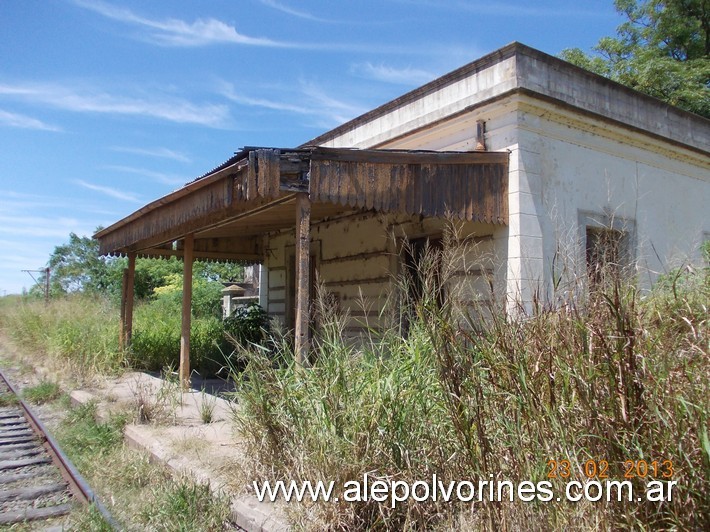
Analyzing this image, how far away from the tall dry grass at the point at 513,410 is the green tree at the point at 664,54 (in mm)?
15105

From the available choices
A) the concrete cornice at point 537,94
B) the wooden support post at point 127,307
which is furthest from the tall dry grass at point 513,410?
the wooden support post at point 127,307

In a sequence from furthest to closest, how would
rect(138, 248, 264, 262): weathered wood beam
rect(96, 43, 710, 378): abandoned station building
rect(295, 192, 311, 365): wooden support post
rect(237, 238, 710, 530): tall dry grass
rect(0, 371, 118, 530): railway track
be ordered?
rect(138, 248, 264, 262): weathered wood beam, rect(96, 43, 710, 378): abandoned station building, rect(295, 192, 311, 365): wooden support post, rect(0, 371, 118, 530): railway track, rect(237, 238, 710, 530): tall dry grass

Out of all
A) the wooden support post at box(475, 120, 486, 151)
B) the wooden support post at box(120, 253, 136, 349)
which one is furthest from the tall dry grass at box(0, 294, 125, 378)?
the wooden support post at box(475, 120, 486, 151)

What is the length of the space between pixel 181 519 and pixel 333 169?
3.33m

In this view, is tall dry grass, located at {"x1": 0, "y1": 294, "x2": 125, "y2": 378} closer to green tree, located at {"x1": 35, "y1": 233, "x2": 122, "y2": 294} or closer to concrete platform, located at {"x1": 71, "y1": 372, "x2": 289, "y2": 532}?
concrete platform, located at {"x1": 71, "y1": 372, "x2": 289, "y2": 532}

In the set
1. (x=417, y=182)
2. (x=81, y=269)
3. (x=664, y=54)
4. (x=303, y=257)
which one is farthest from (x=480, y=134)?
(x=81, y=269)

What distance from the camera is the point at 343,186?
18.2 feet

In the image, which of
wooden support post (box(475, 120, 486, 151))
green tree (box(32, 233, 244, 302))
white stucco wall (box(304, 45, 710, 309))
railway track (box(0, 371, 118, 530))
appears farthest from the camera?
green tree (box(32, 233, 244, 302))

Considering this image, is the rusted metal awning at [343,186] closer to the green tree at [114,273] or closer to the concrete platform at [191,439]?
the concrete platform at [191,439]

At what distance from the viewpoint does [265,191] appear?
514cm

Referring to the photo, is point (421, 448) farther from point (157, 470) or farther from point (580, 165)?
point (580, 165)

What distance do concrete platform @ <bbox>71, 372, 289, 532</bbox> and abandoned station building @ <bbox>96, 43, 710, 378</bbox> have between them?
4.31 feet

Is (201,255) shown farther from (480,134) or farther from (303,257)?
→ (303,257)

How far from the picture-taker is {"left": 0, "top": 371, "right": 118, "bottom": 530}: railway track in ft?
14.4
